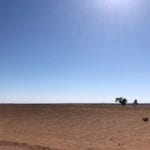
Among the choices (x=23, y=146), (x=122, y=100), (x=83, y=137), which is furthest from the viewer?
(x=122, y=100)

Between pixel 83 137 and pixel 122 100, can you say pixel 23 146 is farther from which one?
pixel 122 100

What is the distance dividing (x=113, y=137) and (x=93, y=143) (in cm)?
288

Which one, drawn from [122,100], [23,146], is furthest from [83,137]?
[122,100]

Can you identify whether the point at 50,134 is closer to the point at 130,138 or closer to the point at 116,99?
the point at 130,138

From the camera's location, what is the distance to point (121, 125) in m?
30.0

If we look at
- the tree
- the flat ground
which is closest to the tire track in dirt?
the flat ground

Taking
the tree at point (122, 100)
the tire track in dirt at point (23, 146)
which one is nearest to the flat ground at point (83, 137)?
the tire track in dirt at point (23, 146)

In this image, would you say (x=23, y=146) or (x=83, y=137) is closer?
(x=23, y=146)

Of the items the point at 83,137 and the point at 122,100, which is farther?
the point at 122,100

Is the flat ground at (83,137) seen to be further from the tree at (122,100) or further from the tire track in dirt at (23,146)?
the tree at (122,100)

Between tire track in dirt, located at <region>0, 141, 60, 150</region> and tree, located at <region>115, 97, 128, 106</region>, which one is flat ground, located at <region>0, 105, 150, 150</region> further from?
tree, located at <region>115, 97, 128, 106</region>

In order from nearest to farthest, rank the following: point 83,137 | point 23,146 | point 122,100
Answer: point 23,146 < point 83,137 < point 122,100

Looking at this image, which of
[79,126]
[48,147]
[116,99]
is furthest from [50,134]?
[116,99]

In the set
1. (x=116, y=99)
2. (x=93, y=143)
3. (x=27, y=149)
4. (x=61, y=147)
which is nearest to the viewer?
(x=27, y=149)
